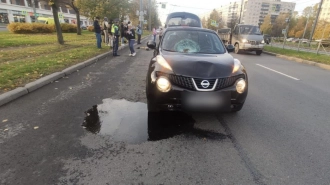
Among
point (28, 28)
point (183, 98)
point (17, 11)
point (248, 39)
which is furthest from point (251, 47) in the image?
point (17, 11)

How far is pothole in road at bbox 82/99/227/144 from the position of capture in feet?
9.96

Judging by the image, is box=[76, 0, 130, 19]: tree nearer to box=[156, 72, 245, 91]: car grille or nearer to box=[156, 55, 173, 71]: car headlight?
box=[156, 55, 173, 71]: car headlight

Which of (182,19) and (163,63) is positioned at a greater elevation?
(182,19)

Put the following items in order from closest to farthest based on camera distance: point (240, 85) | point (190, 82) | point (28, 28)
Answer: point (190, 82) < point (240, 85) < point (28, 28)

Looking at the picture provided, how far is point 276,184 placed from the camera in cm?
215

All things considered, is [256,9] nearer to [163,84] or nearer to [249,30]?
[249,30]

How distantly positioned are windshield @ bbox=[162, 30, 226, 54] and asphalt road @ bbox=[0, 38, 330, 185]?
1.35 metres

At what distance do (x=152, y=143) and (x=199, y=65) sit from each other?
1418 mm

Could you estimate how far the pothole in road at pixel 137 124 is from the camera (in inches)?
119

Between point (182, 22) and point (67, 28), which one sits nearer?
point (182, 22)

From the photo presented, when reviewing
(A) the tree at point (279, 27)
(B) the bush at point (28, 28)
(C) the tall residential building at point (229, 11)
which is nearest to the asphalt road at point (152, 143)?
(B) the bush at point (28, 28)

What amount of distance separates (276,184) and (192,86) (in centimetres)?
157

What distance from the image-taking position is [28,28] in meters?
22.5

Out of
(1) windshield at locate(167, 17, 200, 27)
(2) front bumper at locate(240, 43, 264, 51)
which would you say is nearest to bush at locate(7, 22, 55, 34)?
(1) windshield at locate(167, 17, 200, 27)
